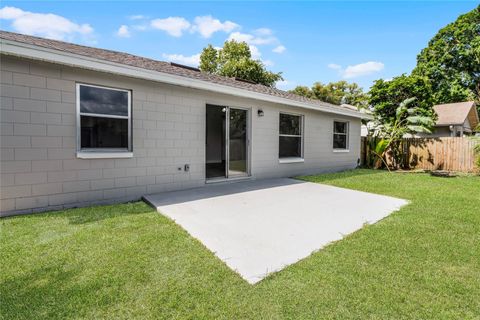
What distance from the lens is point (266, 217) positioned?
14.0ft

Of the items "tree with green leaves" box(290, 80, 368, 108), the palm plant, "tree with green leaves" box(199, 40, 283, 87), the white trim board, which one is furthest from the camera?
"tree with green leaves" box(290, 80, 368, 108)

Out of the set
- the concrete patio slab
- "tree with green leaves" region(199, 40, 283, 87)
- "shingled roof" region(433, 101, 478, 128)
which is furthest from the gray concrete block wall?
"shingled roof" region(433, 101, 478, 128)

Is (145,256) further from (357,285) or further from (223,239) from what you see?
(357,285)

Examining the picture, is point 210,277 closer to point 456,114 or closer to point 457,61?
point 456,114

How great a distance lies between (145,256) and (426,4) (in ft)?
59.6

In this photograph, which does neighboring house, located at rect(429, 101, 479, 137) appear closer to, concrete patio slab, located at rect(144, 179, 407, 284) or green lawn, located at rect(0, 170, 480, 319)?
concrete patio slab, located at rect(144, 179, 407, 284)

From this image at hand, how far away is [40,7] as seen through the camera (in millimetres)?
6812

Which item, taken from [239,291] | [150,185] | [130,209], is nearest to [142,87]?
[150,185]

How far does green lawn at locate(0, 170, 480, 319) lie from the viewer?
1.97 meters

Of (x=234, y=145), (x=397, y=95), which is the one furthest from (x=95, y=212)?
(x=397, y=95)

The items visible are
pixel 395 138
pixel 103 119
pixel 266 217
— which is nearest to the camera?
pixel 266 217

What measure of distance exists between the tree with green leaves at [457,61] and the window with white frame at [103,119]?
2694cm

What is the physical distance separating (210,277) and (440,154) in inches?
512

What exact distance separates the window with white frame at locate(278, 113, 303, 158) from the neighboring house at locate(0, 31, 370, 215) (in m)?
0.73
